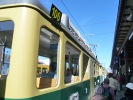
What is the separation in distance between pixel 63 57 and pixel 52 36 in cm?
44

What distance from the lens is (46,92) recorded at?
2957mm

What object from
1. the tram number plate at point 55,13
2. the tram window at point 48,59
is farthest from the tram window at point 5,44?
the tram number plate at point 55,13

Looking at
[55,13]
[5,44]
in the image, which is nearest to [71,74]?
[55,13]

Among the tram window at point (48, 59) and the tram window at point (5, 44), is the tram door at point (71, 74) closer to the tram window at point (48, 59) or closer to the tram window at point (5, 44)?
the tram window at point (48, 59)

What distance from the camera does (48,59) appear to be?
3.69 m

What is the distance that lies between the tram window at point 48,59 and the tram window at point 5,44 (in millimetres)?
462

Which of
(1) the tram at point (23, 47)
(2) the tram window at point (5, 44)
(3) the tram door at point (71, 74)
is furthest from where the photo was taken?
(3) the tram door at point (71, 74)

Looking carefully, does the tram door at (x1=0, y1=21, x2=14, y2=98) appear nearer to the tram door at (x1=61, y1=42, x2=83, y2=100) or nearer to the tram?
the tram

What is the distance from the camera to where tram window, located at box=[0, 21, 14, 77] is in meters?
2.70

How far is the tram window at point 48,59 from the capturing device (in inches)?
129

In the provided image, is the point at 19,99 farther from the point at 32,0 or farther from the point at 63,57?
the point at 63,57

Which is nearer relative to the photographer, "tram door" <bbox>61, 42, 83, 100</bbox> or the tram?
the tram

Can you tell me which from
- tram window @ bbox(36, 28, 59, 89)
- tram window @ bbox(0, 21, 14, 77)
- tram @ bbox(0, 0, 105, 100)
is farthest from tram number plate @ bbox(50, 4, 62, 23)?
tram window @ bbox(0, 21, 14, 77)

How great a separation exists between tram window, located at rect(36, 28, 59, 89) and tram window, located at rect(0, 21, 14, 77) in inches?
18.2
